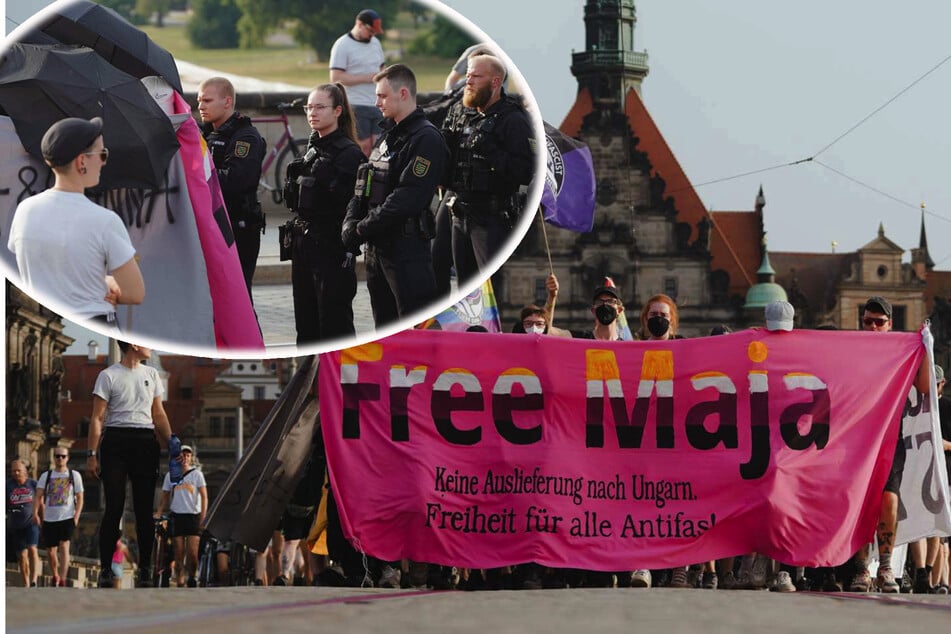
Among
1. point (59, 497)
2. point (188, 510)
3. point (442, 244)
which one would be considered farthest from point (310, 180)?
point (59, 497)

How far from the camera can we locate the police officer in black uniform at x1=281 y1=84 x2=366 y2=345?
2428mm

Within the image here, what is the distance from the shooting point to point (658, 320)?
8195 mm

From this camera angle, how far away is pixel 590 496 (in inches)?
308

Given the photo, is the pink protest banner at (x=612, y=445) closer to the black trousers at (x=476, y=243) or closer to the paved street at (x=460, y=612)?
the paved street at (x=460, y=612)

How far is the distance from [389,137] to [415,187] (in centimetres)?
Result: 8

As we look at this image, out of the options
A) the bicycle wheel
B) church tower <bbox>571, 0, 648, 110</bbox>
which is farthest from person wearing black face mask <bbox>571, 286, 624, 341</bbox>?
church tower <bbox>571, 0, 648, 110</bbox>

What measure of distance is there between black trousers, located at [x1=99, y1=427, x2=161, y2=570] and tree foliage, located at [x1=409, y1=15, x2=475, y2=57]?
14.6 feet

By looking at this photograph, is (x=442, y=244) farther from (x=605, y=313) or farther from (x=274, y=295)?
(x=605, y=313)

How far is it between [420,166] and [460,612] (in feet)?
7.33

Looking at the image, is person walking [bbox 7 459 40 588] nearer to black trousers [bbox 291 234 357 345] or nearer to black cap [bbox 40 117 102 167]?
black trousers [bbox 291 234 357 345]

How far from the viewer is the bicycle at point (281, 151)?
7.84ft

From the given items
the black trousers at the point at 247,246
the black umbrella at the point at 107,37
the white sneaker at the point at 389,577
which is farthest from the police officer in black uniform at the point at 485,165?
the white sneaker at the point at 389,577


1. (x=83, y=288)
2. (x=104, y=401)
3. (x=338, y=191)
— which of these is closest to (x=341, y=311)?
(x=338, y=191)

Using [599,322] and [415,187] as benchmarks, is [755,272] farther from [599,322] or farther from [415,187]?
[415,187]
